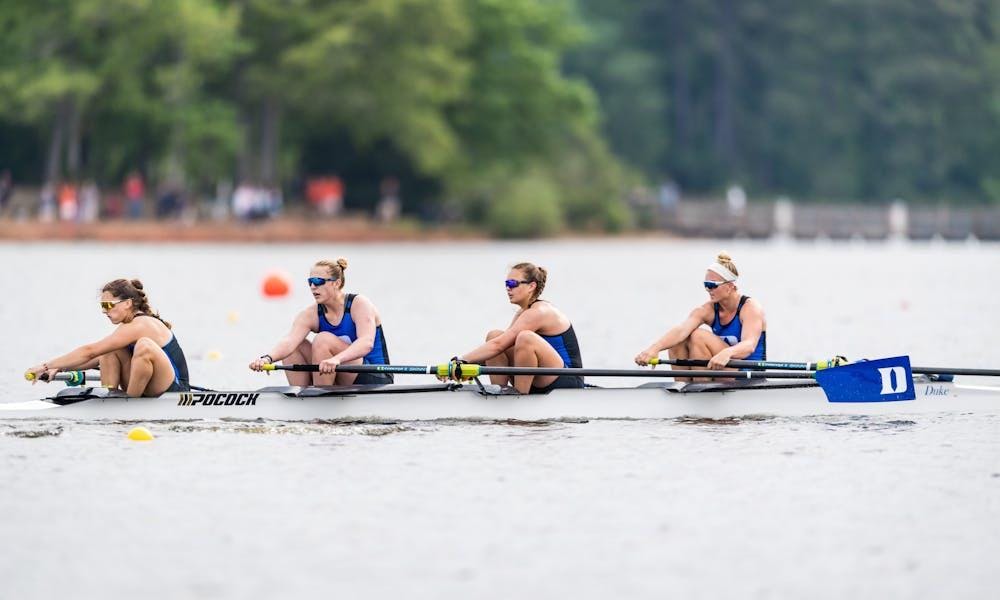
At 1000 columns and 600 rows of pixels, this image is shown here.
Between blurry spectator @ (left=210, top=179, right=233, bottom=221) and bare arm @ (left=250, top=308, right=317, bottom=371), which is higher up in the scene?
blurry spectator @ (left=210, top=179, right=233, bottom=221)

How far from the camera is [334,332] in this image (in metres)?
17.5

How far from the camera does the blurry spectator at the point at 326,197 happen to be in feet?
239

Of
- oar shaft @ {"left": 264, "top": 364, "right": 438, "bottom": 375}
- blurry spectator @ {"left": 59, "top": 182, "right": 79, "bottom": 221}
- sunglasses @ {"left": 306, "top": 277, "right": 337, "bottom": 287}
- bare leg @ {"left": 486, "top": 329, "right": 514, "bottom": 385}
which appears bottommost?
oar shaft @ {"left": 264, "top": 364, "right": 438, "bottom": 375}

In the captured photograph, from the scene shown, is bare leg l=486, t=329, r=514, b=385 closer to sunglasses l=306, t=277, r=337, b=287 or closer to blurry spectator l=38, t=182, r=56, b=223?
sunglasses l=306, t=277, r=337, b=287

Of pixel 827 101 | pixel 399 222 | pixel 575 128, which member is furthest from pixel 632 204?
pixel 827 101

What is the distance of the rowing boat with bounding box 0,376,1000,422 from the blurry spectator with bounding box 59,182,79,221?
4846cm

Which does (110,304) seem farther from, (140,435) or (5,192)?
(5,192)

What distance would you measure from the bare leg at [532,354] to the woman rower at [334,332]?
3.99 feet

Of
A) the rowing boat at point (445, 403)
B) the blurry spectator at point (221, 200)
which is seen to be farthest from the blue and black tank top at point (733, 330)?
the blurry spectator at point (221, 200)

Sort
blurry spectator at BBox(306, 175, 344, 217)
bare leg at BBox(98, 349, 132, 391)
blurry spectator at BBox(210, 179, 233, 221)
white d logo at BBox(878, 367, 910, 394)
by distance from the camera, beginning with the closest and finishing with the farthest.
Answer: bare leg at BBox(98, 349, 132, 391), white d logo at BBox(878, 367, 910, 394), blurry spectator at BBox(210, 179, 233, 221), blurry spectator at BBox(306, 175, 344, 217)

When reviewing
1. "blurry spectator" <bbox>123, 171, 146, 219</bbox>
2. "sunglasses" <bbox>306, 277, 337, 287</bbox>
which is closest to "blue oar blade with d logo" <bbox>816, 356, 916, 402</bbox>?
"sunglasses" <bbox>306, 277, 337, 287</bbox>

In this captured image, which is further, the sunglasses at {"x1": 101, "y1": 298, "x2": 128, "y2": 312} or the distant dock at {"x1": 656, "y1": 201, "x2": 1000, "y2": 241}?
the distant dock at {"x1": 656, "y1": 201, "x2": 1000, "y2": 241}

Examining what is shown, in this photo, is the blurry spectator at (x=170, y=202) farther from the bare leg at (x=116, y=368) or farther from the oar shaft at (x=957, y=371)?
the oar shaft at (x=957, y=371)

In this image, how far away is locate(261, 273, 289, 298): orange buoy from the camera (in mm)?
39344
